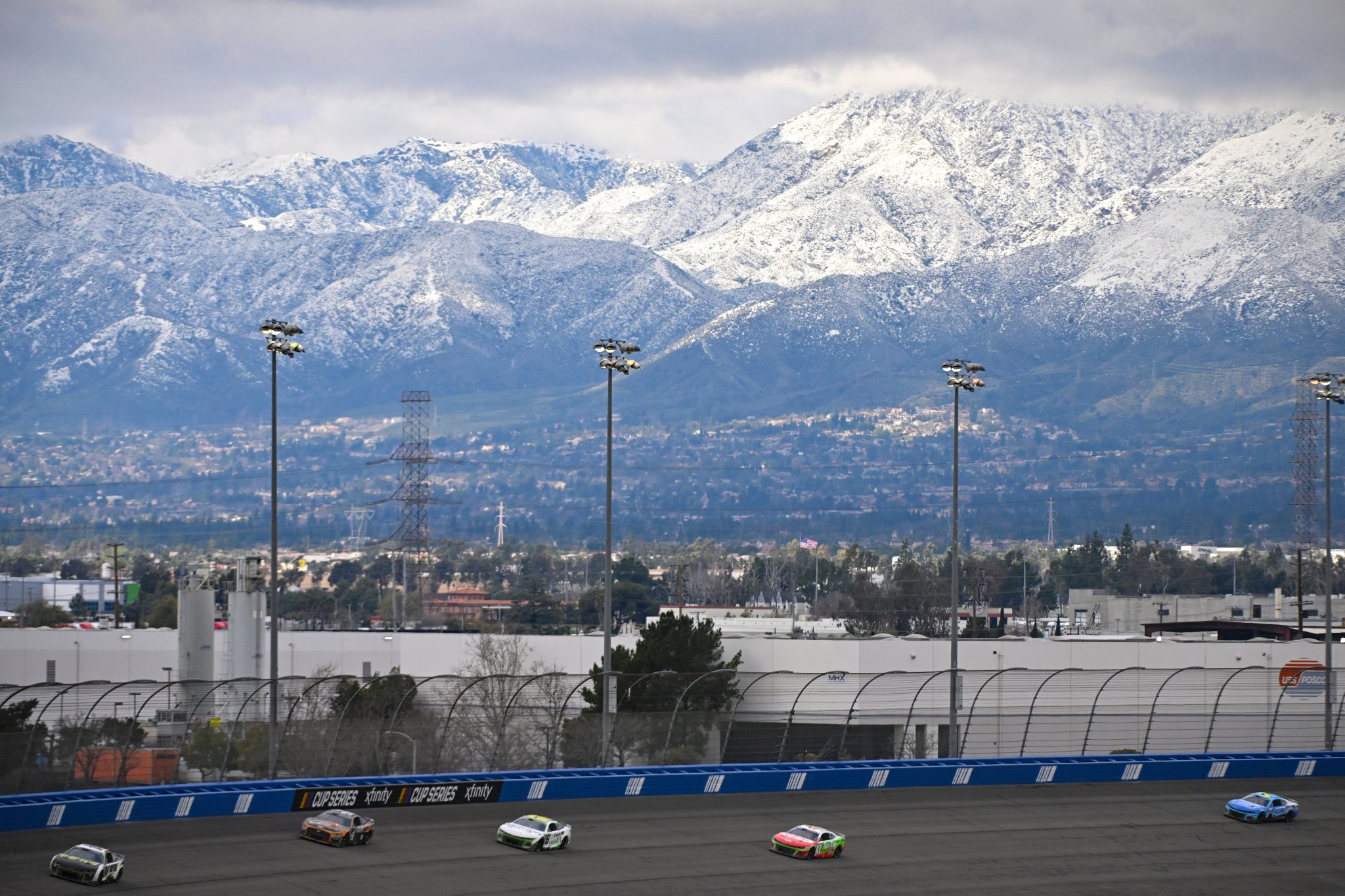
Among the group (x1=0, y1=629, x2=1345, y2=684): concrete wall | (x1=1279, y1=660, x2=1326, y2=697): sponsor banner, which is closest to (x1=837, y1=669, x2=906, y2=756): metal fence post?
(x1=1279, y1=660, x2=1326, y2=697): sponsor banner

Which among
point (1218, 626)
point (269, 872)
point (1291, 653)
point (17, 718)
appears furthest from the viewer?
point (1218, 626)

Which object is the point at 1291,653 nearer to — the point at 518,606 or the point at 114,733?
the point at 114,733

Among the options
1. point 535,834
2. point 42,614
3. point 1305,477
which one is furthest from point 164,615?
point 1305,477

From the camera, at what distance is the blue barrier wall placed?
3631cm

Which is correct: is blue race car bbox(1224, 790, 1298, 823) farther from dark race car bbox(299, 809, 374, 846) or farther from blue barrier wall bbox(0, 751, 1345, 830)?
dark race car bbox(299, 809, 374, 846)

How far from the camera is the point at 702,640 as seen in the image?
66.6 metres

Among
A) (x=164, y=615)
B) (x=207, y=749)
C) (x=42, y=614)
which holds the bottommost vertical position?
(x=42, y=614)

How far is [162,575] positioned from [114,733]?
516 feet

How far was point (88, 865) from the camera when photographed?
30.3 meters

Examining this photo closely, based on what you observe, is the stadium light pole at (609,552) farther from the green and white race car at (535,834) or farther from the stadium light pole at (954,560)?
the stadium light pole at (954,560)

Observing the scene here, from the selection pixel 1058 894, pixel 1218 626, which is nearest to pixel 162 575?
pixel 1218 626

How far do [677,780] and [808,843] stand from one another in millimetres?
7905

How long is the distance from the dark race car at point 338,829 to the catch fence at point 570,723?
15.0 ft

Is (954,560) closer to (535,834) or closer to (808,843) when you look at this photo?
(808,843)
